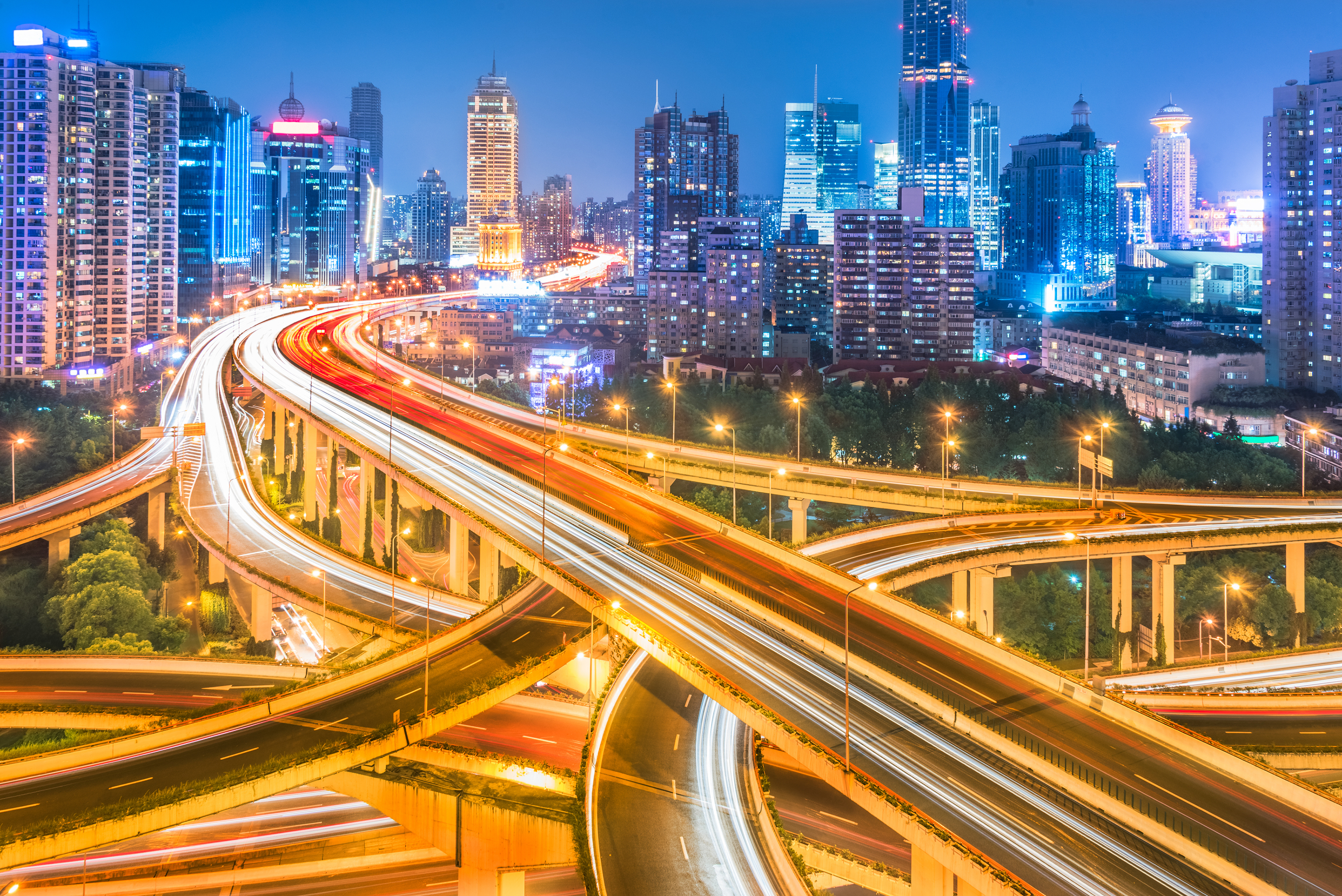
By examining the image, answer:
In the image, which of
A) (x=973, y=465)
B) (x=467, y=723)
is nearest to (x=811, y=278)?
(x=973, y=465)

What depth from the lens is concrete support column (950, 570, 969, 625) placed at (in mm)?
39938

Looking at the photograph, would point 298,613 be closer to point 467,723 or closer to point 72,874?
point 467,723

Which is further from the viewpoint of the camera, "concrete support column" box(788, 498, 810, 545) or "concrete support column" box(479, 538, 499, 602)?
"concrete support column" box(788, 498, 810, 545)

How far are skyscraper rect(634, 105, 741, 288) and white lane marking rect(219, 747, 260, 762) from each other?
146m

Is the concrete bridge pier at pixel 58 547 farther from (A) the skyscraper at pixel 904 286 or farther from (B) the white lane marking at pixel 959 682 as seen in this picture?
(A) the skyscraper at pixel 904 286

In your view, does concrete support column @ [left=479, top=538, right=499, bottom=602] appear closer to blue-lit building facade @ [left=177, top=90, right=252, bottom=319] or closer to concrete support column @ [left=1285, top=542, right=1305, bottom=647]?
concrete support column @ [left=1285, top=542, right=1305, bottom=647]

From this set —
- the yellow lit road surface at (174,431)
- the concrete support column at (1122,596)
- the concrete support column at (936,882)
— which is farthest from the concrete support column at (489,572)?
the yellow lit road surface at (174,431)

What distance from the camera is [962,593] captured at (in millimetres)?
40250

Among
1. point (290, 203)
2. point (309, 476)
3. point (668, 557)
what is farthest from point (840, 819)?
point (290, 203)

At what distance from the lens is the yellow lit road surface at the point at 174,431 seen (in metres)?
66.1

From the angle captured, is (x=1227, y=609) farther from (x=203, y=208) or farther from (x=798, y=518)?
(x=203, y=208)

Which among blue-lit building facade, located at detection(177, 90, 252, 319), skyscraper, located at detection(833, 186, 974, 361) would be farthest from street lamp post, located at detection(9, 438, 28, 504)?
skyscraper, located at detection(833, 186, 974, 361)

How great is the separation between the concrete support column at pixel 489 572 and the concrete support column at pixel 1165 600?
23403 mm

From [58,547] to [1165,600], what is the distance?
46620 millimetres
